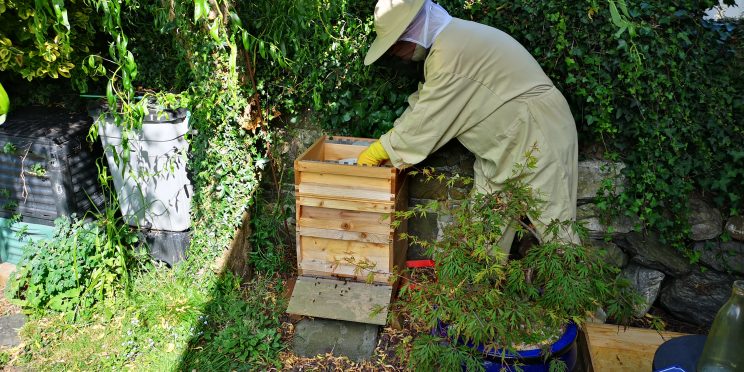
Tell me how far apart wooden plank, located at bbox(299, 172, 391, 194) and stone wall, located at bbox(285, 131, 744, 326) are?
64cm

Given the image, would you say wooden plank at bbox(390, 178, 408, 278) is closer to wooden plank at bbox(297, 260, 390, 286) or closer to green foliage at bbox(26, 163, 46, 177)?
wooden plank at bbox(297, 260, 390, 286)

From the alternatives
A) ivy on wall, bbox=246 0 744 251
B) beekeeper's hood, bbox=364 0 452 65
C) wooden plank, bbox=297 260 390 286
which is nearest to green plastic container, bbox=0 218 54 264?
wooden plank, bbox=297 260 390 286

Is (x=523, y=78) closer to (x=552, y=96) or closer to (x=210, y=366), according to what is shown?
(x=552, y=96)

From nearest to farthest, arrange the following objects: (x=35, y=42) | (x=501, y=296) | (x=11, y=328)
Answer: (x=501, y=296), (x=11, y=328), (x=35, y=42)

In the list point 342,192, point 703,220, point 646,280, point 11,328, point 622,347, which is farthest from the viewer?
point 11,328

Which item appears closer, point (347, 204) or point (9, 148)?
point (347, 204)

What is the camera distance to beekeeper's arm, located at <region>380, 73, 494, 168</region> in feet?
9.88

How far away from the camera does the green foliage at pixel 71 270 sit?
370 cm

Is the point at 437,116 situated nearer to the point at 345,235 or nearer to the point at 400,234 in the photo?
the point at 400,234

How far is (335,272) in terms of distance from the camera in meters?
3.45

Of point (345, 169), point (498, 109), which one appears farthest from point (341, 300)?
point (498, 109)

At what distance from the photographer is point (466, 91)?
3.03 metres

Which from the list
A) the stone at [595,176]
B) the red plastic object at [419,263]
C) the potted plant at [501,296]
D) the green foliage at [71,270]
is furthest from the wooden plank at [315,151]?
the stone at [595,176]

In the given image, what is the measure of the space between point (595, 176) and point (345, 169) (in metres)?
1.54
